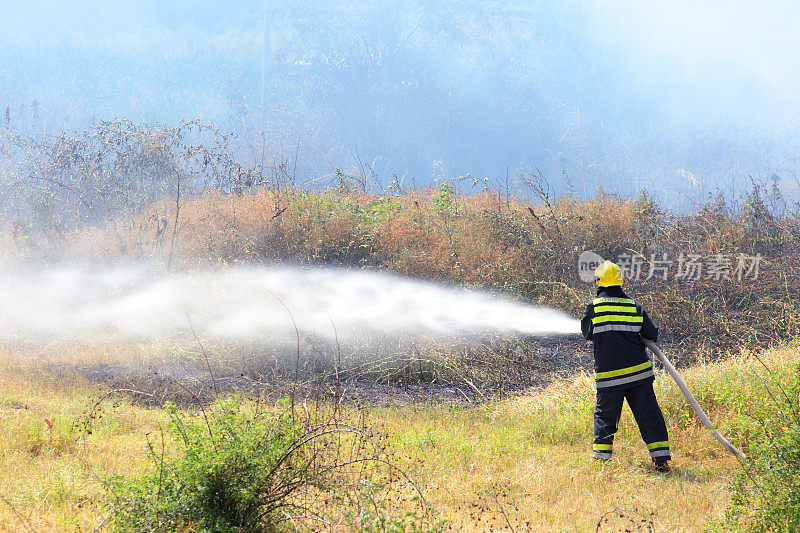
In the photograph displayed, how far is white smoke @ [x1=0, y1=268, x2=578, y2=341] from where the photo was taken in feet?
31.9

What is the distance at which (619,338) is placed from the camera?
5.02 metres

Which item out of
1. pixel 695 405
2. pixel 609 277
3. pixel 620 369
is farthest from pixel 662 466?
pixel 609 277

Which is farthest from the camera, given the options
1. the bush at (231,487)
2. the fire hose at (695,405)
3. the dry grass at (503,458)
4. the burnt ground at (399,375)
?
the burnt ground at (399,375)

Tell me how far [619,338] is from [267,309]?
22.3 feet

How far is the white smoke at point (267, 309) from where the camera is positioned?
31.9ft

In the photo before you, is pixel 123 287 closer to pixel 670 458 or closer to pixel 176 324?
pixel 176 324

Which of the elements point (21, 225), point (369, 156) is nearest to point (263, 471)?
point (21, 225)

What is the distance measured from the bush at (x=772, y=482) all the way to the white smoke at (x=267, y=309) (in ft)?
19.0

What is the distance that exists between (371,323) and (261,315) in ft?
6.66

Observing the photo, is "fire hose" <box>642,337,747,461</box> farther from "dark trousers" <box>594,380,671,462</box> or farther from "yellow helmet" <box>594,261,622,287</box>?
"yellow helmet" <box>594,261,622,287</box>

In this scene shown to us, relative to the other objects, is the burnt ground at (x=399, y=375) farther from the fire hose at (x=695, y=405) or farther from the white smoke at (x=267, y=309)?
the fire hose at (x=695, y=405)

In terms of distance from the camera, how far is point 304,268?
11.7m

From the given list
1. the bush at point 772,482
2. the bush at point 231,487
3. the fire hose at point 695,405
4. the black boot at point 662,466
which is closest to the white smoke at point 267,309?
the fire hose at point 695,405

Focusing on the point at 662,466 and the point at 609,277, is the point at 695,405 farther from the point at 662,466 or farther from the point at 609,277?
the point at 609,277
